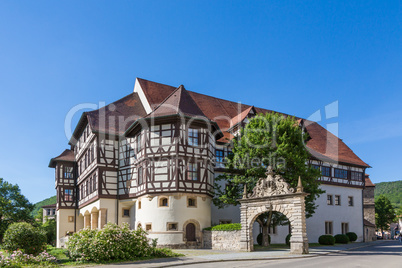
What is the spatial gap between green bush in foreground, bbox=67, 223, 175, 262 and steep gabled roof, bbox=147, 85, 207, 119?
1196 centimetres

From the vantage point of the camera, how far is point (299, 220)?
24.8 metres

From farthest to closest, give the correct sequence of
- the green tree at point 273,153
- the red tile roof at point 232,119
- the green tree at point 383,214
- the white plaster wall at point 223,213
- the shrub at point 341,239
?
the green tree at point 383,214
the shrub at point 341,239
the red tile roof at point 232,119
the white plaster wall at point 223,213
the green tree at point 273,153

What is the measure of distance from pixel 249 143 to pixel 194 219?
7133 mm

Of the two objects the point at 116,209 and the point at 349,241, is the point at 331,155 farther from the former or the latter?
the point at 116,209

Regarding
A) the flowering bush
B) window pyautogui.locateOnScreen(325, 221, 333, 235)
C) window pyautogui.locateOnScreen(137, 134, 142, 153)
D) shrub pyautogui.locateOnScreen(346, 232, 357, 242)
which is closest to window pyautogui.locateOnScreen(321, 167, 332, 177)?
window pyautogui.locateOnScreen(325, 221, 333, 235)

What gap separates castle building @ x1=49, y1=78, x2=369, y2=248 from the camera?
104 ft

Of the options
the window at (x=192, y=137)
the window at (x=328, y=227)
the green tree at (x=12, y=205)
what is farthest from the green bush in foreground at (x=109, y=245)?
the green tree at (x=12, y=205)

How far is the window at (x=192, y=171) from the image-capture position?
106 feet

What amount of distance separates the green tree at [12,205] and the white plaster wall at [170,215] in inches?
922

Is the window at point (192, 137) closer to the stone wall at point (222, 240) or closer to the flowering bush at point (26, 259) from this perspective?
the stone wall at point (222, 240)

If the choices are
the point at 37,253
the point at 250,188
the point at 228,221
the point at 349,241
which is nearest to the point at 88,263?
the point at 37,253

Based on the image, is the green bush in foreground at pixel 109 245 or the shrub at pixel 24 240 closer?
the green bush in foreground at pixel 109 245

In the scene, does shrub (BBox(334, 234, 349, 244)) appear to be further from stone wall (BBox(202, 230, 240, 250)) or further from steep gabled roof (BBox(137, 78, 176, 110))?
steep gabled roof (BBox(137, 78, 176, 110))

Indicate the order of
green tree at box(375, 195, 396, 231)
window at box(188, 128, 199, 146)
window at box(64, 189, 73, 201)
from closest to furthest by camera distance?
window at box(188, 128, 199, 146) → window at box(64, 189, 73, 201) → green tree at box(375, 195, 396, 231)
